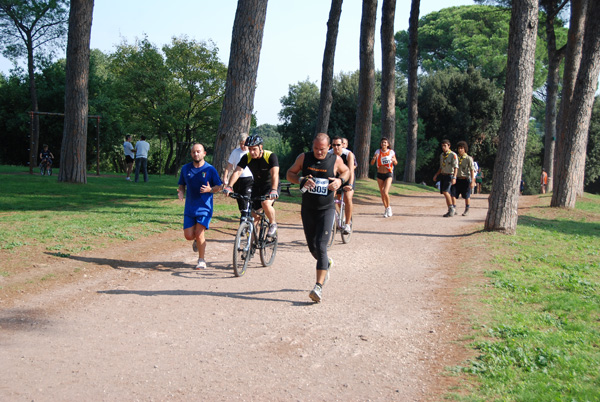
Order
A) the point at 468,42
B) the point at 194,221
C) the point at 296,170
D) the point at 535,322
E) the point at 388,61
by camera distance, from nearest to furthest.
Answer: the point at 535,322
the point at 296,170
the point at 194,221
the point at 388,61
the point at 468,42

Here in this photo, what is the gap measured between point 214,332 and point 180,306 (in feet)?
3.31

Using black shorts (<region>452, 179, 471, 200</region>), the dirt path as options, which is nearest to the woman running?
black shorts (<region>452, 179, 471, 200</region>)

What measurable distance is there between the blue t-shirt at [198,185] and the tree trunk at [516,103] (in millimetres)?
6550

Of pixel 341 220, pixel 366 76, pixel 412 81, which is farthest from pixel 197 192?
pixel 412 81

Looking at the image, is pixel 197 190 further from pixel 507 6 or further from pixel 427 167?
pixel 427 167

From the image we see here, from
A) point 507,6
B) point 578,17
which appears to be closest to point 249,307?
point 578,17

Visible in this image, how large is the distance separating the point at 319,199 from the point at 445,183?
363 inches

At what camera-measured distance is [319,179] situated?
6.69 metres

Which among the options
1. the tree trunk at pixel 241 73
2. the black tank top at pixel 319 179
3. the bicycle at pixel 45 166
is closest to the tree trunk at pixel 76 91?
A: the bicycle at pixel 45 166

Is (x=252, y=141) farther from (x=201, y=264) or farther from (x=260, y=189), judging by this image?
(x=201, y=264)

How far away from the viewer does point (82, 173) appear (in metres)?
18.9

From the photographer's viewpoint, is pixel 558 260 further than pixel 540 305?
Yes

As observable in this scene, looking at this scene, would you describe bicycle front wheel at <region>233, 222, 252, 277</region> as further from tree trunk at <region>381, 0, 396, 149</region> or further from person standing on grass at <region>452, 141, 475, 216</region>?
tree trunk at <region>381, 0, 396, 149</region>

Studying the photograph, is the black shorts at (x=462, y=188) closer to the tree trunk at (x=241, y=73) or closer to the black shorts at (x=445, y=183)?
the black shorts at (x=445, y=183)
